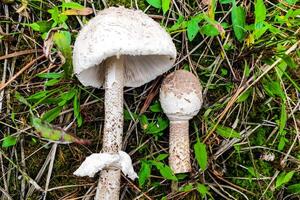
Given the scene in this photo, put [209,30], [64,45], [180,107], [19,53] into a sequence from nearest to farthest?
1. [64,45]
2. [180,107]
3. [209,30]
4. [19,53]

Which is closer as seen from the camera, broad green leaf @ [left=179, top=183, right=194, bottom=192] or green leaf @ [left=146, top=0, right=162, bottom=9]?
broad green leaf @ [left=179, top=183, right=194, bottom=192]

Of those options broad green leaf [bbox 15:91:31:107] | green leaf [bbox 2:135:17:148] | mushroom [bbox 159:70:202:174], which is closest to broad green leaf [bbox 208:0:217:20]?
mushroom [bbox 159:70:202:174]

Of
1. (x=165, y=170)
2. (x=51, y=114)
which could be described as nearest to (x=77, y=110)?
(x=51, y=114)

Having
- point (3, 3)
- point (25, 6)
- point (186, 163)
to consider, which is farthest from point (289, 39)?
point (3, 3)

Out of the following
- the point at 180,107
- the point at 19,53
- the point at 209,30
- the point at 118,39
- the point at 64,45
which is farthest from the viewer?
the point at 19,53

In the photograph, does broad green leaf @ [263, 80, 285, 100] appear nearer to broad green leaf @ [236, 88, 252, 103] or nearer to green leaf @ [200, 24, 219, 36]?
broad green leaf @ [236, 88, 252, 103]

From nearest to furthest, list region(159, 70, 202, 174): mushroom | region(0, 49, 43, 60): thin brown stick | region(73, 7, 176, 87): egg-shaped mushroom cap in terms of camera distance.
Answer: region(73, 7, 176, 87): egg-shaped mushroom cap, region(159, 70, 202, 174): mushroom, region(0, 49, 43, 60): thin brown stick

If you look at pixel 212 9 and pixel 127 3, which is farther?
pixel 127 3

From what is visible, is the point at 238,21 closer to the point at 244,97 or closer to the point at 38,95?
the point at 244,97

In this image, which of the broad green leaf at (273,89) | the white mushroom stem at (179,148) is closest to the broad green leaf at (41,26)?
the white mushroom stem at (179,148)
